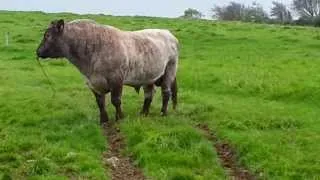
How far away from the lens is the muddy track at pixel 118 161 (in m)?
11.7

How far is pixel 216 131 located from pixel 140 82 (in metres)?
2.23

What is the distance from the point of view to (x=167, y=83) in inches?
672

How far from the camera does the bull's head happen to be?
596 inches

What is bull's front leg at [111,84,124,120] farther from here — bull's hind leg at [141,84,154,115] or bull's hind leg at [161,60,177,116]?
bull's hind leg at [161,60,177,116]

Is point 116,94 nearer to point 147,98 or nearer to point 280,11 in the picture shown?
point 147,98

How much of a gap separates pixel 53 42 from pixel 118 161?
12.9 feet

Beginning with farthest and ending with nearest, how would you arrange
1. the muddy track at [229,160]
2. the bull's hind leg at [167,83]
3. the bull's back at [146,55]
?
the bull's hind leg at [167,83]
the bull's back at [146,55]
the muddy track at [229,160]

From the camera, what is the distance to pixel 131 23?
4741 centimetres

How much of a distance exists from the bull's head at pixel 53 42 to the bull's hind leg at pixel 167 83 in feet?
9.86

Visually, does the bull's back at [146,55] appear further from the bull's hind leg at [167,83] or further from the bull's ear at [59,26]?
the bull's ear at [59,26]

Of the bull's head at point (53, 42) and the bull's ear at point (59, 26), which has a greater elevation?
the bull's ear at point (59, 26)

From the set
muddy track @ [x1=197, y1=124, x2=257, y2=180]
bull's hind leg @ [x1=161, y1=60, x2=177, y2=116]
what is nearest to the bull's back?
bull's hind leg @ [x1=161, y1=60, x2=177, y2=116]

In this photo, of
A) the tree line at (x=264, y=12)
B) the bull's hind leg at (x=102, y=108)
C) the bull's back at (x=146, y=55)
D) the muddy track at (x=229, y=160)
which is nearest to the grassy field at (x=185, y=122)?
the muddy track at (x=229, y=160)

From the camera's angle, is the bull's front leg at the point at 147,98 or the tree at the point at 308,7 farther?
the tree at the point at 308,7
